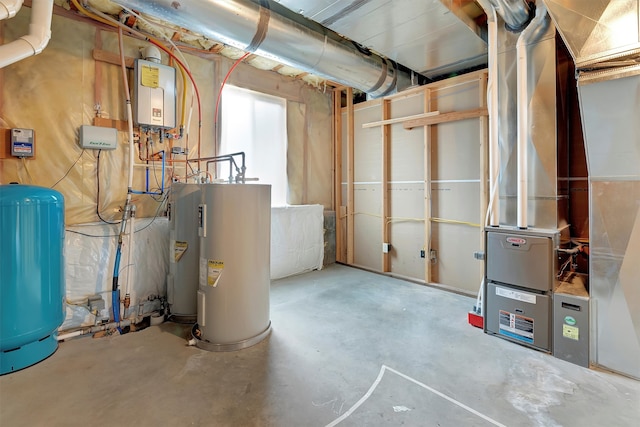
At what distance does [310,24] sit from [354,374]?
2878 millimetres

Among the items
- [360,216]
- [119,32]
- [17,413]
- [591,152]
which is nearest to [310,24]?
[119,32]

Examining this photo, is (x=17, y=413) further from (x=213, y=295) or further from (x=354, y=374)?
(x=354, y=374)

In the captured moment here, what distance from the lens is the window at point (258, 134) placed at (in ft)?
12.3

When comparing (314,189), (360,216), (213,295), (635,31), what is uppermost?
(635,31)

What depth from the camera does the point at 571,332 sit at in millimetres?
2092

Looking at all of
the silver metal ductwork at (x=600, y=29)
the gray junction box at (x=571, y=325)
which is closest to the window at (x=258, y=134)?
the silver metal ductwork at (x=600, y=29)

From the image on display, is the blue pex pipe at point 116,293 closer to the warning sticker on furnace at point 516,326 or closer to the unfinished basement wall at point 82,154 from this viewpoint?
the unfinished basement wall at point 82,154

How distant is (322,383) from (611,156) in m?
2.30

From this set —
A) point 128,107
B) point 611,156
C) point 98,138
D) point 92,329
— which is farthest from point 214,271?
point 611,156

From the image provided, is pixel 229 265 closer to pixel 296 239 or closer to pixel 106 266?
pixel 106 266

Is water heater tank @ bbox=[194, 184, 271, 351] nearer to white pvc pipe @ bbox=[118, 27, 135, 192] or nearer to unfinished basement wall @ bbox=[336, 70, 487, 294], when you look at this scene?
white pvc pipe @ bbox=[118, 27, 135, 192]

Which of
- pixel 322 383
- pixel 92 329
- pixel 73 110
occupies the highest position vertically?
pixel 73 110

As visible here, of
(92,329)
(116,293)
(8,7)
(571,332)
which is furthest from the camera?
(116,293)

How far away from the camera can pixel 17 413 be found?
62.9 inches
